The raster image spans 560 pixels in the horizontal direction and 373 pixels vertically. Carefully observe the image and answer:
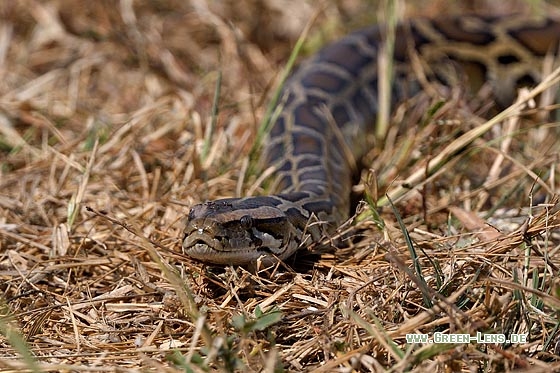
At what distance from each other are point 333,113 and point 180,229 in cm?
224

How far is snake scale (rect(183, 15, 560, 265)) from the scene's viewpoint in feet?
12.4

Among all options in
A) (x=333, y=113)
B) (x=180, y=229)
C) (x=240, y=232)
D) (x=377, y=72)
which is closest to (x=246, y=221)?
(x=240, y=232)

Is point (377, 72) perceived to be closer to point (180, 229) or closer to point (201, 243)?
point (180, 229)

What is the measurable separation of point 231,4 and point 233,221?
4.41 meters

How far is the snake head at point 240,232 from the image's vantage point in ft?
11.9

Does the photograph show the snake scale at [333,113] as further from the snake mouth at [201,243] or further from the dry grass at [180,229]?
the dry grass at [180,229]

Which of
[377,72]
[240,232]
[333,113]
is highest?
[240,232]

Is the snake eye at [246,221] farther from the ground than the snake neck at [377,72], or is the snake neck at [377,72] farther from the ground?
the snake eye at [246,221]

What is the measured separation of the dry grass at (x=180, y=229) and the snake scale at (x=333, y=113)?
19 cm

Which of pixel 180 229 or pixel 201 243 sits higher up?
pixel 201 243

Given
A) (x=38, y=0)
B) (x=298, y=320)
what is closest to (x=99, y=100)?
(x=38, y=0)

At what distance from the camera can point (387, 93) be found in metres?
5.96

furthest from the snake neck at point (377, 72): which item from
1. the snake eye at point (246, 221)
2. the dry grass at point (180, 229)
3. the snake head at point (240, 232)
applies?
the snake eye at point (246, 221)

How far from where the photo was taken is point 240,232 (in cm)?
374
